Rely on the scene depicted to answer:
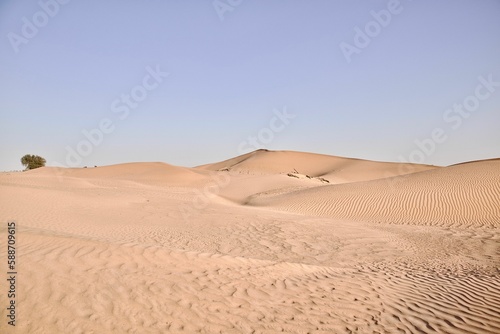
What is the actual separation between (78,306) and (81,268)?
1.13 m

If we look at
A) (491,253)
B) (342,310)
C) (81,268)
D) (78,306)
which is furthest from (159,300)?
(491,253)

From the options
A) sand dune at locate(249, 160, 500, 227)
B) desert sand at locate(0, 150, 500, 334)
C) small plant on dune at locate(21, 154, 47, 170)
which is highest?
small plant on dune at locate(21, 154, 47, 170)

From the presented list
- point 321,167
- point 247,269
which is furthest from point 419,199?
point 321,167

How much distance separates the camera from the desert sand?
427cm

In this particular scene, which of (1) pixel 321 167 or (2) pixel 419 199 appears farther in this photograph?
(1) pixel 321 167

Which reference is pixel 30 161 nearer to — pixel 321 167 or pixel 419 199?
pixel 321 167

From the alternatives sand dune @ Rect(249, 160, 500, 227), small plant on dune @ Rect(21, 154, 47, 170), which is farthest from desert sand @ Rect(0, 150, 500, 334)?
small plant on dune @ Rect(21, 154, 47, 170)

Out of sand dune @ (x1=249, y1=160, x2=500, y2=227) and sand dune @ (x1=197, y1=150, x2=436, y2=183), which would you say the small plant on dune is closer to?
sand dune @ (x1=197, y1=150, x2=436, y2=183)

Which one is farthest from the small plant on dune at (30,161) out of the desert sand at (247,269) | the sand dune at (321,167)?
the desert sand at (247,269)

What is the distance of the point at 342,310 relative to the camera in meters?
4.76

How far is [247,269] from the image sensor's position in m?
6.32

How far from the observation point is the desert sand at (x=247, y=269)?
427 centimetres

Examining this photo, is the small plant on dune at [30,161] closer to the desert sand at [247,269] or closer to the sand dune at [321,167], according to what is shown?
Answer: the sand dune at [321,167]

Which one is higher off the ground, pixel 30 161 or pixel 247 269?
pixel 30 161
